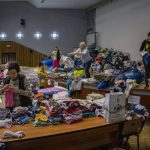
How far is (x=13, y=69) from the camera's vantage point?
3.27 meters

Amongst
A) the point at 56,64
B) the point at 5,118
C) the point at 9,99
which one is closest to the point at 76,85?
the point at 56,64

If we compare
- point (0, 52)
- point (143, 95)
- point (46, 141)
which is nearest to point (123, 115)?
point (46, 141)

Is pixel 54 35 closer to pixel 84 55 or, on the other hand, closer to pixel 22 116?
pixel 84 55

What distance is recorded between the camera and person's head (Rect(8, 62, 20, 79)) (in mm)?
3232

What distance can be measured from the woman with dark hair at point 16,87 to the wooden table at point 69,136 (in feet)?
2.16

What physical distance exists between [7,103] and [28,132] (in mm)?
814

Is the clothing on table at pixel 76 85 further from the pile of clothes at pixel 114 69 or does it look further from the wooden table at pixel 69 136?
the wooden table at pixel 69 136

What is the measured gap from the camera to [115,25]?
1047 centimetres

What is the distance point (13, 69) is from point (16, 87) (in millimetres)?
214

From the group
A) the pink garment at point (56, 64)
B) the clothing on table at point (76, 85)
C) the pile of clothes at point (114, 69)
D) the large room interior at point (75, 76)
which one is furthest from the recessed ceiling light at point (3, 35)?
the clothing on table at point (76, 85)

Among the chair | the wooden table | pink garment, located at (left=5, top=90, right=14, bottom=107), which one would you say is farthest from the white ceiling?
the wooden table

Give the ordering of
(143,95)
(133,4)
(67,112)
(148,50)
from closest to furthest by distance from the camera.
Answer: (67,112), (143,95), (148,50), (133,4)

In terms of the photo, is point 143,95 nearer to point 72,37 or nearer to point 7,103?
point 7,103

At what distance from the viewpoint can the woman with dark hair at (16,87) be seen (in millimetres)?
3180
